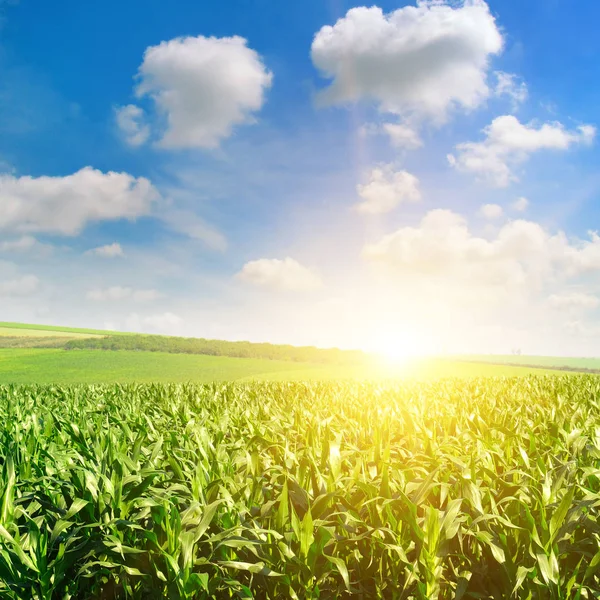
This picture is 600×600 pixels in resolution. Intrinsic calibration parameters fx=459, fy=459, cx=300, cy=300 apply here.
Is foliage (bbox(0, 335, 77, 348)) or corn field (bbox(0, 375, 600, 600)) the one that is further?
foliage (bbox(0, 335, 77, 348))

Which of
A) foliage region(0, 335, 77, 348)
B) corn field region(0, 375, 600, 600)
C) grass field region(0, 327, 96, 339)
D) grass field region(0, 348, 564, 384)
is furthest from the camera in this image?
grass field region(0, 327, 96, 339)

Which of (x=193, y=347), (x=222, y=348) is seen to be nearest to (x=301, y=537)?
(x=222, y=348)

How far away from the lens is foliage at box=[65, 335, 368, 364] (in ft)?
157

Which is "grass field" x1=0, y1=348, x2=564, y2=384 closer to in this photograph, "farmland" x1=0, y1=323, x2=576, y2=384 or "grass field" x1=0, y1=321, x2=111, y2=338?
"farmland" x1=0, y1=323, x2=576, y2=384

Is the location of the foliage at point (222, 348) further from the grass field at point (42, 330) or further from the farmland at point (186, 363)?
the grass field at point (42, 330)

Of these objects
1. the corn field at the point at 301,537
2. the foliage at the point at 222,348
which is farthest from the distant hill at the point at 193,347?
the corn field at the point at 301,537

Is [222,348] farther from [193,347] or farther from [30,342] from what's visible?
[30,342]

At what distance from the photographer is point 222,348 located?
5444cm

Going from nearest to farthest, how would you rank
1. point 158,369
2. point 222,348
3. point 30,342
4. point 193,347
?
point 158,369 < point 222,348 < point 193,347 < point 30,342

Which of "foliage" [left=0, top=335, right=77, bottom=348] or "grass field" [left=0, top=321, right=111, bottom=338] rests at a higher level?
"grass field" [left=0, top=321, right=111, bottom=338]

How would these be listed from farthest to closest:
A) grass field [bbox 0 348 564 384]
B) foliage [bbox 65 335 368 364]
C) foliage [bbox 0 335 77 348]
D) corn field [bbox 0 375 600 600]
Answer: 1. foliage [bbox 0 335 77 348]
2. foliage [bbox 65 335 368 364]
3. grass field [bbox 0 348 564 384]
4. corn field [bbox 0 375 600 600]

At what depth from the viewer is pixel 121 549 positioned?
2449 millimetres

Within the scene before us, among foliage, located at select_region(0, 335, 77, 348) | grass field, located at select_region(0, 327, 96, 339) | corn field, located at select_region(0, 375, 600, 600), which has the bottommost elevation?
foliage, located at select_region(0, 335, 77, 348)

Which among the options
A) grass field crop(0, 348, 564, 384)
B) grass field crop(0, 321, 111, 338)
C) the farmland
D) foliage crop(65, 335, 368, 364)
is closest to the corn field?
the farmland
